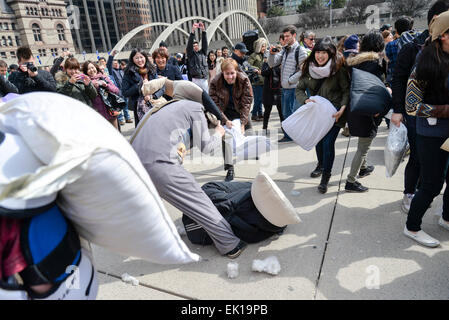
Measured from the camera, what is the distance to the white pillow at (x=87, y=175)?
0.96m

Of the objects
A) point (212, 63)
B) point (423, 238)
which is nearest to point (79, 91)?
point (423, 238)

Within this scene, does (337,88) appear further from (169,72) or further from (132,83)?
(169,72)

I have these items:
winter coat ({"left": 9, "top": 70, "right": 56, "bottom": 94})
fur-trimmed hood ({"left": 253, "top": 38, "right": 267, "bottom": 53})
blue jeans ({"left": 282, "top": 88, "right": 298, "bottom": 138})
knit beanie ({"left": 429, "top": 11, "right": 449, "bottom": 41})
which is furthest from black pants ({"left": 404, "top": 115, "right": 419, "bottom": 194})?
winter coat ({"left": 9, "top": 70, "right": 56, "bottom": 94})

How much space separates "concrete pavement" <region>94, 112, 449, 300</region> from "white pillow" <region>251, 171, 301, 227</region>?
298mm

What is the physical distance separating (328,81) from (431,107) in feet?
Answer: 4.53

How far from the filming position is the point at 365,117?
123 inches

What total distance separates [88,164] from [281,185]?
3140 mm

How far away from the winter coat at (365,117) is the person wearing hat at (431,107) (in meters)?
0.81

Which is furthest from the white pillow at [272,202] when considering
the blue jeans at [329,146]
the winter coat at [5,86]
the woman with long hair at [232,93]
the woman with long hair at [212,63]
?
the woman with long hair at [212,63]

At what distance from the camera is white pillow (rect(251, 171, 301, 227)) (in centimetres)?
245

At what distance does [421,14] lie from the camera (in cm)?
5428

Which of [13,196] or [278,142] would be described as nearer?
[13,196]
